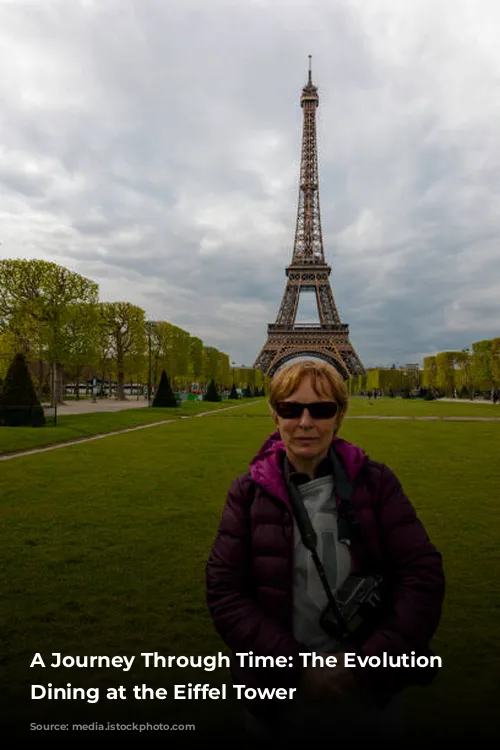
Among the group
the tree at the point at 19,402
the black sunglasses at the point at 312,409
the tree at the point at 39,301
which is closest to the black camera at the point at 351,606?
the black sunglasses at the point at 312,409

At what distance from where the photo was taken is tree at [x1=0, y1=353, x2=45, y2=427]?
2223 cm

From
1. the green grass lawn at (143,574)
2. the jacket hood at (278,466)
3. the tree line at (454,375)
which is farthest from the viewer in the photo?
the tree line at (454,375)

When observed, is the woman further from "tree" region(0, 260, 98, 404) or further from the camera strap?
"tree" region(0, 260, 98, 404)

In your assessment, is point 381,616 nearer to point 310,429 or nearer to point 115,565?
point 310,429

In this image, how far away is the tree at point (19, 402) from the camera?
72.9ft

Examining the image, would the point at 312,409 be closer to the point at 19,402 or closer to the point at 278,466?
the point at 278,466

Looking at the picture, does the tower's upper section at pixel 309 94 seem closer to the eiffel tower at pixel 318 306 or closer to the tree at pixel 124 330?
the eiffel tower at pixel 318 306

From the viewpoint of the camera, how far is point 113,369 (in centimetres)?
5788

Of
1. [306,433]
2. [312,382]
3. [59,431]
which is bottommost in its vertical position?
[59,431]

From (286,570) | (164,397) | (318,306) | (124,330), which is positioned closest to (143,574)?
(286,570)

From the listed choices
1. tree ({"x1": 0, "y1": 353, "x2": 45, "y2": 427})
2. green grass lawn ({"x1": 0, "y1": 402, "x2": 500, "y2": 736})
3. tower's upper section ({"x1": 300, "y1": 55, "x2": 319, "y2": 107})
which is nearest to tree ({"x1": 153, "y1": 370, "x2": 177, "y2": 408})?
tree ({"x1": 0, "y1": 353, "x2": 45, "y2": 427})

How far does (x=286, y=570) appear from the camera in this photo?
2.10m

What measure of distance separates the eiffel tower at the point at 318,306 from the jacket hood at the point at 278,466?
69.3m

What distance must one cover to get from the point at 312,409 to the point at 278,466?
284mm
